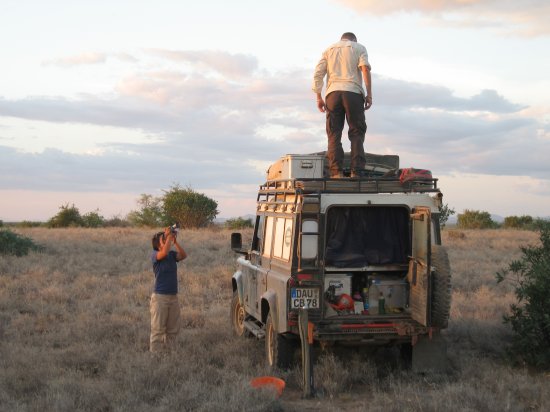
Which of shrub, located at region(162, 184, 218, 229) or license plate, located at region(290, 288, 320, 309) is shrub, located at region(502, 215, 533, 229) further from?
license plate, located at region(290, 288, 320, 309)

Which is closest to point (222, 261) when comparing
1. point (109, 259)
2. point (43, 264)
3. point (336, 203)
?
point (109, 259)

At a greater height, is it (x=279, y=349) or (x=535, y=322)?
(x=535, y=322)

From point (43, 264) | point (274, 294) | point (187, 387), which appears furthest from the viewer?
point (43, 264)

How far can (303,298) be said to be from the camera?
7473 mm

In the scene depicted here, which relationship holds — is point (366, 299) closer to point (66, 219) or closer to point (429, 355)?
point (429, 355)

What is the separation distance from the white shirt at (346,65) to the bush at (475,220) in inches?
1516

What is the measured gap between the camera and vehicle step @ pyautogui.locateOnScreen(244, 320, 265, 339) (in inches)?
350

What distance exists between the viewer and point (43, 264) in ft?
62.8

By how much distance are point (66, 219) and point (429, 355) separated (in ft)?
135

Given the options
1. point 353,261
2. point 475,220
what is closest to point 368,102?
point 353,261

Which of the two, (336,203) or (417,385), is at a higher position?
(336,203)

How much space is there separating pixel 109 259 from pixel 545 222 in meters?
14.4

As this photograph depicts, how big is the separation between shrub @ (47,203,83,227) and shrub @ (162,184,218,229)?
7.37 meters

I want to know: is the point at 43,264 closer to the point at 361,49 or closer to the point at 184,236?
the point at 184,236
